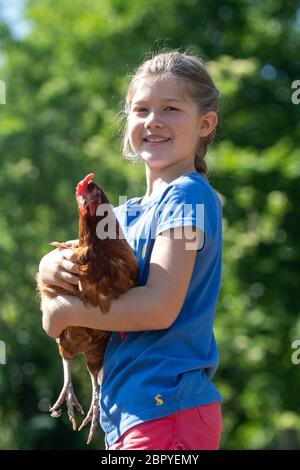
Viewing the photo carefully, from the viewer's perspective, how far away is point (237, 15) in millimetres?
12477

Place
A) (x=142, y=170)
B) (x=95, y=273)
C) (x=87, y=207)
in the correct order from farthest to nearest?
(x=142, y=170) < (x=87, y=207) < (x=95, y=273)

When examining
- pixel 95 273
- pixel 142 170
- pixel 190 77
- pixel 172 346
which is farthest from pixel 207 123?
pixel 142 170

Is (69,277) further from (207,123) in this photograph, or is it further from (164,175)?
(207,123)

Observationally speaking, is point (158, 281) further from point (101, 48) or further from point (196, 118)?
point (101, 48)

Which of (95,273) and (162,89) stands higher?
(162,89)

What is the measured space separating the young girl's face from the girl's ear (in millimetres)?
42

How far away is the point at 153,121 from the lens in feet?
8.32

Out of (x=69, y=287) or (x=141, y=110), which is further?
(x=141, y=110)

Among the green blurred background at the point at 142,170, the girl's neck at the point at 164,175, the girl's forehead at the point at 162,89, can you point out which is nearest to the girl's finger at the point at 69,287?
the girl's neck at the point at 164,175

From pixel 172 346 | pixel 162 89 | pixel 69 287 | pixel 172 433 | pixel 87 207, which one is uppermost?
pixel 162 89

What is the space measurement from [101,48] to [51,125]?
5.48 ft

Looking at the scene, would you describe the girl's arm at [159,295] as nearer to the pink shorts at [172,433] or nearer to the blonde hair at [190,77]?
the pink shorts at [172,433]

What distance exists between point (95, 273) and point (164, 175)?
388 millimetres

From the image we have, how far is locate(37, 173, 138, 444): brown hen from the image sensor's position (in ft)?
7.79
